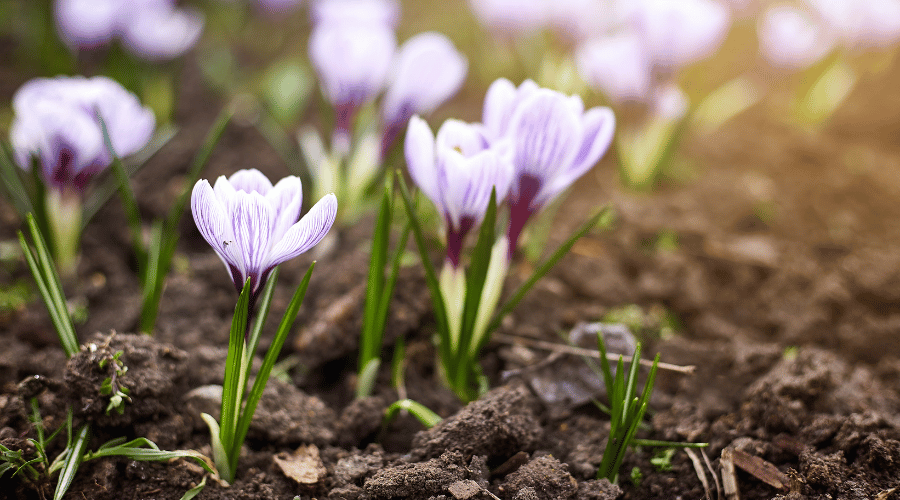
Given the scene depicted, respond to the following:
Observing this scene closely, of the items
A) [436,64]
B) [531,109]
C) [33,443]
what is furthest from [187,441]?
[436,64]

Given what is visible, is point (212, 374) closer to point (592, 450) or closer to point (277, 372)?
point (277, 372)

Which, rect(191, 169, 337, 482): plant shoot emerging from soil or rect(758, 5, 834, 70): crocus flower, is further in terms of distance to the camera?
rect(758, 5, 834, 70): crocus flower

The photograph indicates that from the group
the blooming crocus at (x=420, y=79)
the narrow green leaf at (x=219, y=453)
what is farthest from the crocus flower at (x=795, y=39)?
the narrow green leaf at (x=219, y=453)

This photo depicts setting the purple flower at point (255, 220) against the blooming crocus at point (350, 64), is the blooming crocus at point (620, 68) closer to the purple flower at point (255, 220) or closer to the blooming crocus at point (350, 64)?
Answer: the blooming crocus at point (350, 64)

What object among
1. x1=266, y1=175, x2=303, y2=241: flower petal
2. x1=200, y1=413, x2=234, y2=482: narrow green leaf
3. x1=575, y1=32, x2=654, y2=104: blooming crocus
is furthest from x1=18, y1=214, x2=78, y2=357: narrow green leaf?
x1=575, y1=32, x2=654, y2=104: blooming crocus

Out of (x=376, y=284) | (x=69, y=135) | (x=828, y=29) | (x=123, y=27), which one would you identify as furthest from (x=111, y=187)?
(x=828, y=29)

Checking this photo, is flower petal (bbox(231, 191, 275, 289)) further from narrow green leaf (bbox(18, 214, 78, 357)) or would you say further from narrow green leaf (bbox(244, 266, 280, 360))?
narrow green leaf (bbox(18, 214, 78, 357))

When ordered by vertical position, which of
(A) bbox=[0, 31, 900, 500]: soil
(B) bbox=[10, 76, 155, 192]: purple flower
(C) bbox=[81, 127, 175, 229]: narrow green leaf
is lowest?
(A) bbox=[0, 31, 900, 500]: soil

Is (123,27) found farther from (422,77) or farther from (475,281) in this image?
(475,281)
